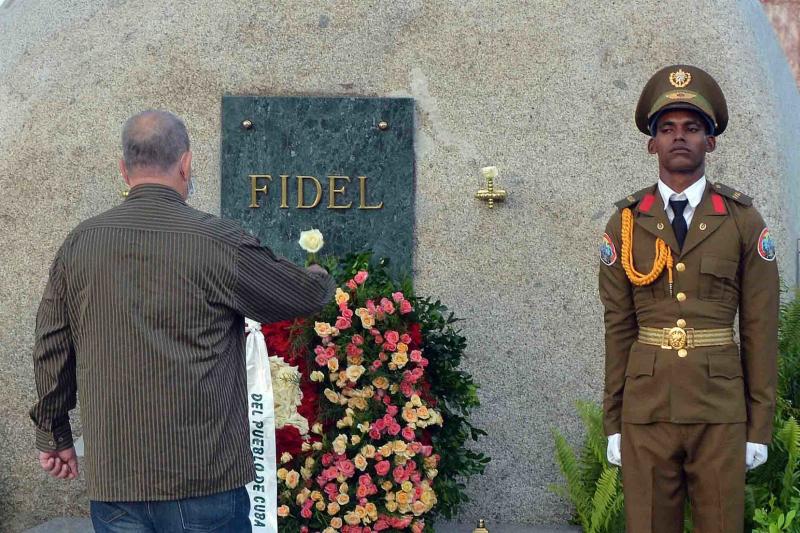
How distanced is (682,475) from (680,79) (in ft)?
4.10

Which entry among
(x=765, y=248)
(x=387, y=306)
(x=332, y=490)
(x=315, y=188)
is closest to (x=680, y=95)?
(x=765, y=248)

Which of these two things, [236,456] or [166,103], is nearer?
[236,456]

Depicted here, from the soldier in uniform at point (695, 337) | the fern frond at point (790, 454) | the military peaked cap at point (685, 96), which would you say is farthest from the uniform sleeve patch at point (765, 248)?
the fern frond at point (790, 454)

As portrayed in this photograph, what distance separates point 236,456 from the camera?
8.00 ft

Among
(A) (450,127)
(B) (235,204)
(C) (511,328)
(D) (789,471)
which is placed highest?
(A) (450,127)

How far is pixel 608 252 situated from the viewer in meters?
3.10

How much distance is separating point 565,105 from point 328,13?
1.22 m

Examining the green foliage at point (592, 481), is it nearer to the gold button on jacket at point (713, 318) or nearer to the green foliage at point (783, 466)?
the green foliage at point (783, 466)

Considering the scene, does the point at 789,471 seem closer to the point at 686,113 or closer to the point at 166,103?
the point at 686,113

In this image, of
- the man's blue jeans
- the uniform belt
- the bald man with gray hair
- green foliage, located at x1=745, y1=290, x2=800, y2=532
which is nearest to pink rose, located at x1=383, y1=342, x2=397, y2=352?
the uniform belt

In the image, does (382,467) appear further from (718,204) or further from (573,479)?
(718,204)

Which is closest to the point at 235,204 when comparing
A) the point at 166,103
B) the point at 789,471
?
the point at 166,103

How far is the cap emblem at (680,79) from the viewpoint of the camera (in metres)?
2.99

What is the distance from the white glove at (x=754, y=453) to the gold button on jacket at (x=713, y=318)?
0.02 m
